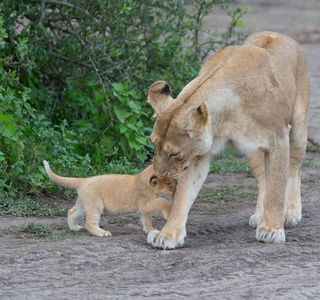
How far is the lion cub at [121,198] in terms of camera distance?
4.86 m

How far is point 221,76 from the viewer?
182 inches

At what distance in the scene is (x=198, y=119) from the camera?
435cm


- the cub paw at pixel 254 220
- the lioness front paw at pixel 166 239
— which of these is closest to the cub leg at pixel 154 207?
the lioness front paw at pixel 166 239

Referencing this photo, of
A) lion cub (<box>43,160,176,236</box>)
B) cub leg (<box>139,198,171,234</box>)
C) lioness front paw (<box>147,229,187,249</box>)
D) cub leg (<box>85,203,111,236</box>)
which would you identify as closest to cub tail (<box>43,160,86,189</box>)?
lion cub (<box>43,160,176,236</box>)

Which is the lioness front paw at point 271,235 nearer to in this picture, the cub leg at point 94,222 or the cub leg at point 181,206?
the cub leg at point 181,206

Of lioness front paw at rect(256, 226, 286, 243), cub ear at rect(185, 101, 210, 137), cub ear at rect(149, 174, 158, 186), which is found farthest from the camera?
cub ear at rect(149, 174, 158, 186)

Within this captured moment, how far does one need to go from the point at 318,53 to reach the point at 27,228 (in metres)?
12.5

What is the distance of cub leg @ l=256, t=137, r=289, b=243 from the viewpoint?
4.73 metres

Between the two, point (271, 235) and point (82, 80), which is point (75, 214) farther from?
point (82, 80)

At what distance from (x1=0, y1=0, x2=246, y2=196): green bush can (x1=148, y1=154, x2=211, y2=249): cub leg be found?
143 centimetres

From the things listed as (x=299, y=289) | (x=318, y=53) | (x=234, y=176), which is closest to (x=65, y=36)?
(x=234, y=176)

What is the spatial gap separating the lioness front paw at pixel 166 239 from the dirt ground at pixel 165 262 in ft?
0.20

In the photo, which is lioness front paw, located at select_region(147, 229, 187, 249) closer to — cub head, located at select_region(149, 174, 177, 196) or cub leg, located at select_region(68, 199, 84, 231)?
cub head, located at select_region(149, 174, 177, 196)

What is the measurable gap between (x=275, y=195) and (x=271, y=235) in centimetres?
29
